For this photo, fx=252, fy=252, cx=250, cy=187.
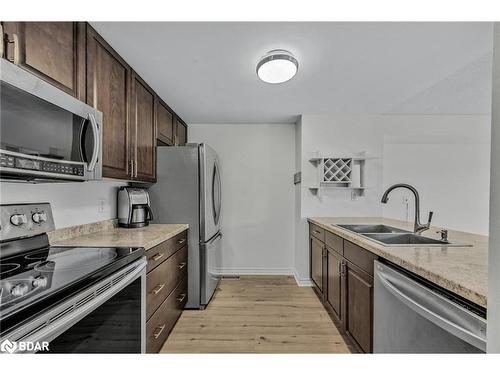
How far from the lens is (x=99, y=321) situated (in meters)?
1.21

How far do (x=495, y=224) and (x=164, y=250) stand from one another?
1.88 m

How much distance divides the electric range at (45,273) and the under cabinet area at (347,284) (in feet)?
4.46

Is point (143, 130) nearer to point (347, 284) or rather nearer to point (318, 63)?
point (318, 63)

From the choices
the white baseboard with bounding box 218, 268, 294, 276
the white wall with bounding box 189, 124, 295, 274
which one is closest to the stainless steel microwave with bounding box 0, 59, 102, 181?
the white wall with bounding box 189, 124, 295, 274

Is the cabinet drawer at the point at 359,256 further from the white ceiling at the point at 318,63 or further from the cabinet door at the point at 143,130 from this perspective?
the cabinet door at the point at 143,130

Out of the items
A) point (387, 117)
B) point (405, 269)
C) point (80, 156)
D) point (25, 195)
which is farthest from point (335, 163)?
point (25, 195)

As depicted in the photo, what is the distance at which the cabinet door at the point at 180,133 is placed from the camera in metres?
3.27

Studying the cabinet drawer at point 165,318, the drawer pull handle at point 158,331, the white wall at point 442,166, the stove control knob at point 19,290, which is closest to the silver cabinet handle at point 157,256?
the cabinet drawer at point 165,318

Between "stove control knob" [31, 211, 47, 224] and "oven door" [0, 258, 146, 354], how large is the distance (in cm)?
57

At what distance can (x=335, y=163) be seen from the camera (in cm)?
310

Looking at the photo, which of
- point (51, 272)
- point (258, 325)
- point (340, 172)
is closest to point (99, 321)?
point (51, 272)

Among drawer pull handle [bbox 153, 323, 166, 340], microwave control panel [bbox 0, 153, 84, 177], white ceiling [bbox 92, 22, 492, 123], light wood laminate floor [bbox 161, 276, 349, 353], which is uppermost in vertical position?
white ceiling [bbox 92, 22, 492, 123]

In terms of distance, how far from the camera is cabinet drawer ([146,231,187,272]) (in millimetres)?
1690

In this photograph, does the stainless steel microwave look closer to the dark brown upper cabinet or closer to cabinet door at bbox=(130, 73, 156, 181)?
the dark brown upper cabinet
